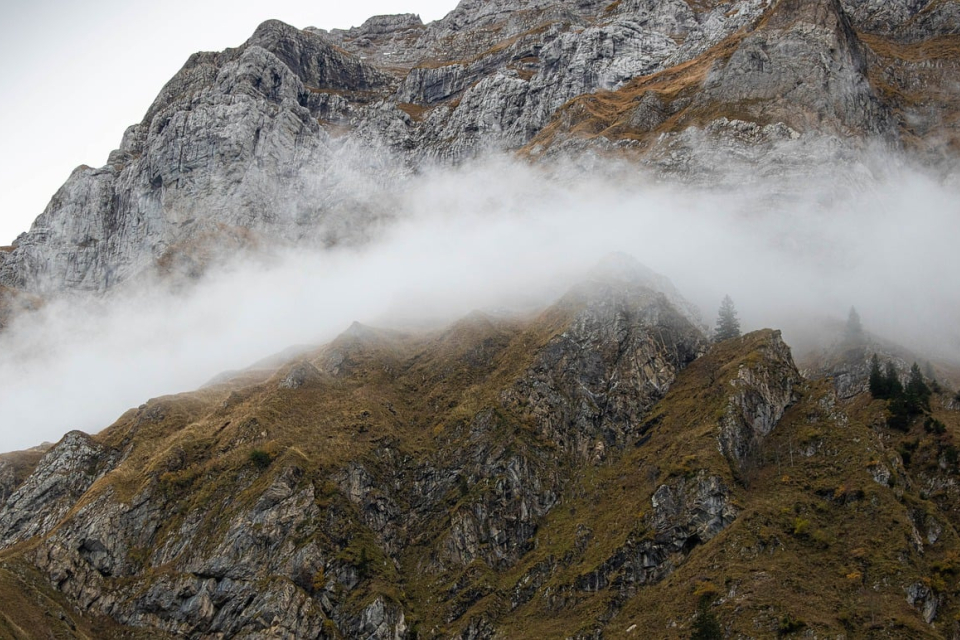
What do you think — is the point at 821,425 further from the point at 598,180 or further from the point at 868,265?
the point at 598,180

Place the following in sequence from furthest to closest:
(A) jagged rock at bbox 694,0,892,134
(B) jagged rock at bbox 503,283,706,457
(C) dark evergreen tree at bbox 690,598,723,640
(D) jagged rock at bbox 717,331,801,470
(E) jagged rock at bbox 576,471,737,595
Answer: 1. (A) jagged rock at bbox 694,0,892,134
2. (B) jagged rock at bbox 503,283,706,457
3. (D) jagged rock at bbox 717,331,801,470
4. (E) jagged rock at bbox 576,471,737,595
5. (C) dark evergreen tree at bbox 690,598,723,640

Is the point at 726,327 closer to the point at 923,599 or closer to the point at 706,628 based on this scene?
the point at 923,599

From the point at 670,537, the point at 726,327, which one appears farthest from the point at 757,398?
the point at 670,537

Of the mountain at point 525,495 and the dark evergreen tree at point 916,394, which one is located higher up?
the mountain at point 525,495

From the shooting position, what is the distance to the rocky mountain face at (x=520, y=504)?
8706cm

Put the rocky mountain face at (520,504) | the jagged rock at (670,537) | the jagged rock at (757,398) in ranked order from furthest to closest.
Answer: the jagged rock at (757,398) → the jagged rock at (670,537) → the rocky mountain face at (520,504)

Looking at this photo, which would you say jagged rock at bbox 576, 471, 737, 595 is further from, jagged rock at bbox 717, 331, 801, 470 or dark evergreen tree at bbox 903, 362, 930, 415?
dark evergreen tree at bbox 903, 362, 930, 415

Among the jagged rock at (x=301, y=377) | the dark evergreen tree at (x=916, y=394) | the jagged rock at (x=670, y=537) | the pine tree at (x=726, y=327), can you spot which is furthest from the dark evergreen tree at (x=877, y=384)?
the jagged rock at (x=301, y=377)

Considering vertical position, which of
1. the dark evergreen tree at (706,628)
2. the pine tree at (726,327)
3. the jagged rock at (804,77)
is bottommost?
the dark evergreen tree at (706,628)

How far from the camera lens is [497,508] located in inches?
4373

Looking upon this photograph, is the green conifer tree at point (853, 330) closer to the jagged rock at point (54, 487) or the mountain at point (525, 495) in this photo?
the mountain at point (525, 495)

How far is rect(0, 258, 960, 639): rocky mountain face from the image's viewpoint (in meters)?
87.1

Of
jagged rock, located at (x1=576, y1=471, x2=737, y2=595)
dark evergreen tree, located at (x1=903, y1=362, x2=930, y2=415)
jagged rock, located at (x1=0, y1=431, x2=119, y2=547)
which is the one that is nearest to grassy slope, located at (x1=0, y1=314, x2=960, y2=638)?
jagged rock, located at (x1=576, y1=471, x2=737, y2=595)

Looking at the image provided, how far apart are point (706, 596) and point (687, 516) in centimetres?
1322
